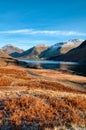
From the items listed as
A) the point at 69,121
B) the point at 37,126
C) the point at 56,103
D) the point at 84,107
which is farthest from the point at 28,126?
the point at 84,107

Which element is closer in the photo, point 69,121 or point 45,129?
point 45,129

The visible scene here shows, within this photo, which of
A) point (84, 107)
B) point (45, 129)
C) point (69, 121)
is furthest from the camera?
point (84, 107)

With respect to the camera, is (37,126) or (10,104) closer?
(37,126)

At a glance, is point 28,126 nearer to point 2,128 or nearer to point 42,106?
point 2,128

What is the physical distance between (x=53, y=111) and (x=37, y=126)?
2.03m

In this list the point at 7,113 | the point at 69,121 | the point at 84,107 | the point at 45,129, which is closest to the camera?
the point at 45,129

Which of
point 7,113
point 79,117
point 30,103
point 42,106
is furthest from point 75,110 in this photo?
point 7,113

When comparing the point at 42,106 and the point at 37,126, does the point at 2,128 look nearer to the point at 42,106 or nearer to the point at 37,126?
the point at 37,126

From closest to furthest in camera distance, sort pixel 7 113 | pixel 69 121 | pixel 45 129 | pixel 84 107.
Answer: pixel 45 129, pixel 69 121, pixel 7 113, pixel 84 107

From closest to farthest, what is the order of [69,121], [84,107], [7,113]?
[69,121] < [7,113] < [84,107]

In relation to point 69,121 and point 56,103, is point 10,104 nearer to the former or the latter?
point 56,103

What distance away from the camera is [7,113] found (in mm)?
13953

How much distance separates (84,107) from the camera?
595 inches

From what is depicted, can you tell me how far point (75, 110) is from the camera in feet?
47.0
